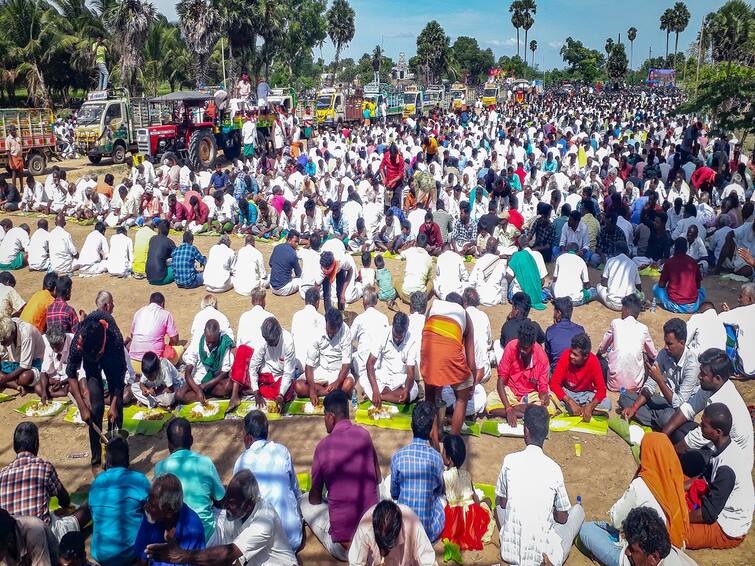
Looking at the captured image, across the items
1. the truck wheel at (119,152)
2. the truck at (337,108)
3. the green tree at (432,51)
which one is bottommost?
the truck wheel at (119,152)

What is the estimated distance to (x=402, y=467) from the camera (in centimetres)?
364

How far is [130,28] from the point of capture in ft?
82.5

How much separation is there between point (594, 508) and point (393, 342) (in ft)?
7.31

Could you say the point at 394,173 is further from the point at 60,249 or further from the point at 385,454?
the point at 385,454

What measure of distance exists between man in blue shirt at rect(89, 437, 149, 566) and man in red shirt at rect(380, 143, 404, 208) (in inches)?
393

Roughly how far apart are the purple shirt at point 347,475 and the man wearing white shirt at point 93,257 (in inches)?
298

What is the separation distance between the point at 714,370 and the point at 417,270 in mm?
4492

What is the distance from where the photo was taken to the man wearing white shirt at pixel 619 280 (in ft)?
26.0

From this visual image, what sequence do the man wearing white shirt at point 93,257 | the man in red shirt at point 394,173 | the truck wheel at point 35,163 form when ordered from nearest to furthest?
1. the man wearing white shirt at point 93,257
2. the man in red shirt at point 394,173
3. the truck wheel at point 35,163

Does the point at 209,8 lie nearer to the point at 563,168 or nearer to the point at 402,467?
the point at 563,168

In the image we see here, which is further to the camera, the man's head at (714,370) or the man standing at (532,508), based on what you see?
the man's head at (714,370)

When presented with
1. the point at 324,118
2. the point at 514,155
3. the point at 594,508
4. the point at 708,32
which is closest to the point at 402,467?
the point at 594,508

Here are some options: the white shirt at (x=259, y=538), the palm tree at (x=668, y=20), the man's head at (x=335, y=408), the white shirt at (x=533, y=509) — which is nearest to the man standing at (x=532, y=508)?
the white shirt at (x=533, y=509)

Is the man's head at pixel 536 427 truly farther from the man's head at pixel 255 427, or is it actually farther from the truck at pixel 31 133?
the truck at pixel 31 133
